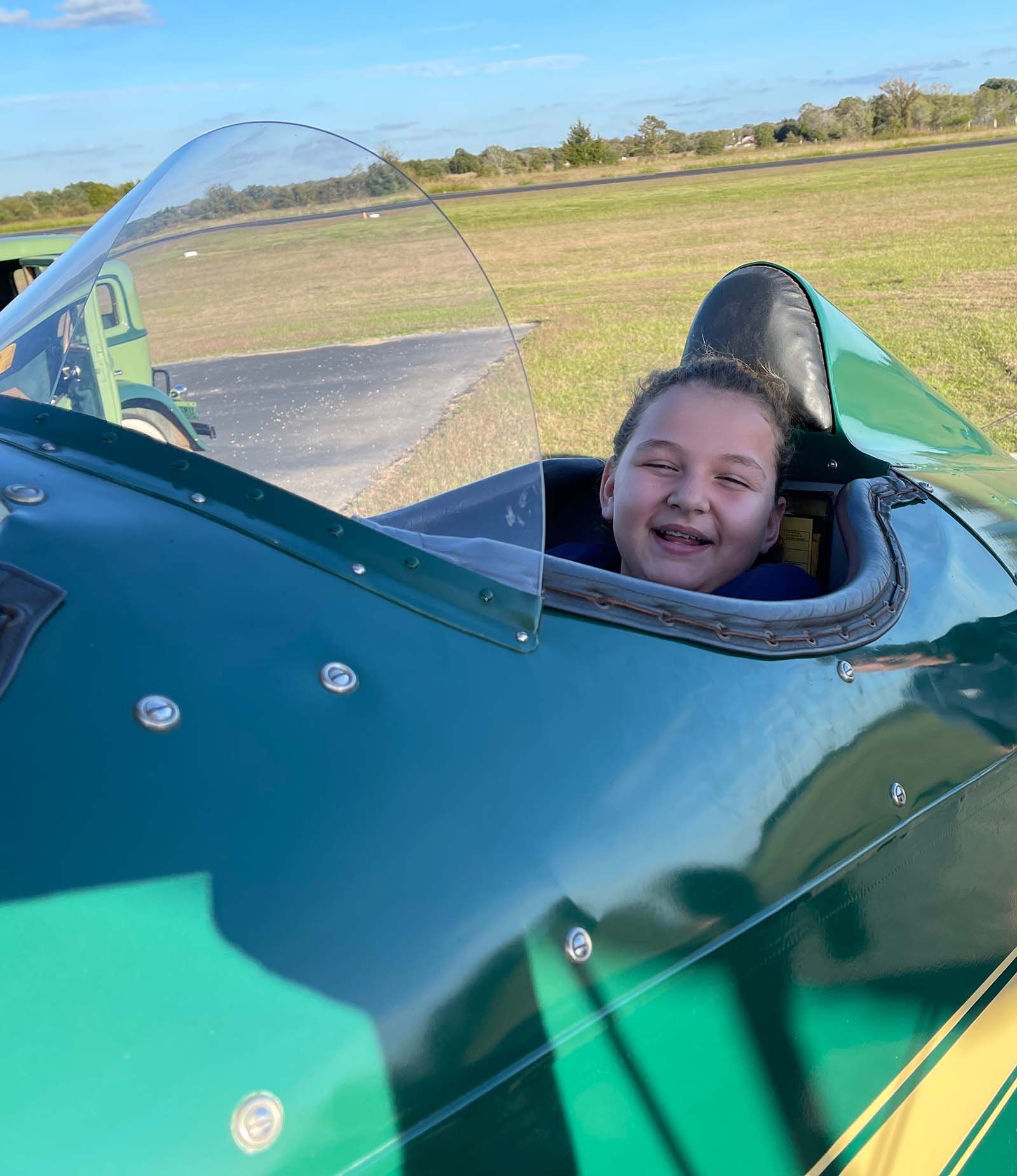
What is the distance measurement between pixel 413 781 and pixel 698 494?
3.86 feet

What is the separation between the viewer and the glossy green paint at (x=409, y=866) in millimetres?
888

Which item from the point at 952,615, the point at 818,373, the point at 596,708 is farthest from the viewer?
the point at 818,373

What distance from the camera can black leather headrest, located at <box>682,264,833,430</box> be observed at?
8.40 ft

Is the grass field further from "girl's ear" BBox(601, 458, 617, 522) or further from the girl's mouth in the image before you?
"girl's ear" BBox(601, 458, 617, 522)

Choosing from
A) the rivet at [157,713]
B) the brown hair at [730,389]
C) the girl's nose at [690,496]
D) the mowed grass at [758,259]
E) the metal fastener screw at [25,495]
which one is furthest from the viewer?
the mowed grass at [758,259]

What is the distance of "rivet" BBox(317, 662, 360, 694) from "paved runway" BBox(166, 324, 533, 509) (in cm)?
37

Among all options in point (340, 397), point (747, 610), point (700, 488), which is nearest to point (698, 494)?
point (700, 488)

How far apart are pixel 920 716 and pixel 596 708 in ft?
2.00

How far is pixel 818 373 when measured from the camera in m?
2.59

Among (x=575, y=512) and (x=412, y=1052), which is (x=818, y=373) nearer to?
(x=575, y=512)

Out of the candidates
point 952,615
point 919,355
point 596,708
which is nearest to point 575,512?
point 952,615

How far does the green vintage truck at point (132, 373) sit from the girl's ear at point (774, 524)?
4.05 feet

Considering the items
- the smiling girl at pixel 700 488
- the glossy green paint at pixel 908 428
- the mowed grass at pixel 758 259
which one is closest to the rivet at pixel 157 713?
the smiling girl at pixel 700 488

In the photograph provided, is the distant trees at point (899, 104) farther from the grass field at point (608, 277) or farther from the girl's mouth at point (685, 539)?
the girl's mouth at point (685, 539)
